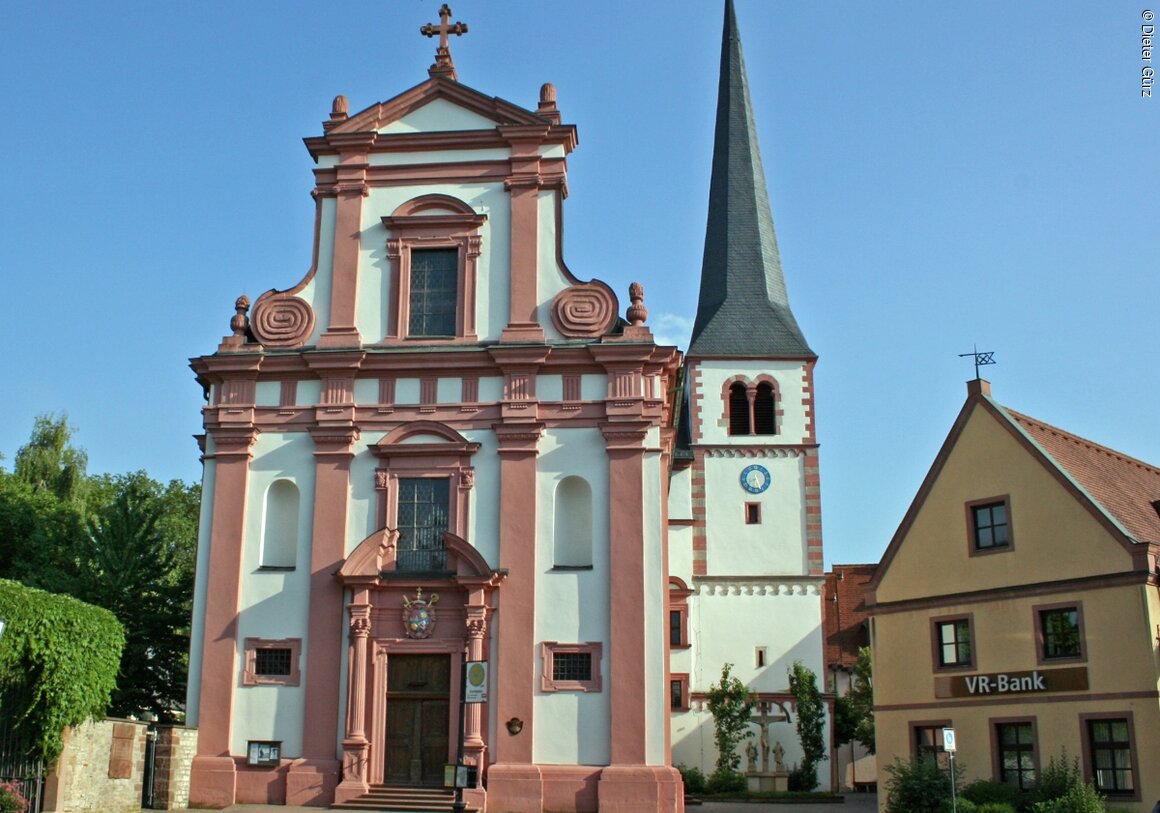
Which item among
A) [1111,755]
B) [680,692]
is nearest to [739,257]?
[680,692]

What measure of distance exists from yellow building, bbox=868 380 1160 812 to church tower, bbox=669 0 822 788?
47.3 feet

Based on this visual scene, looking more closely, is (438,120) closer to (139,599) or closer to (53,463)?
(139,599)

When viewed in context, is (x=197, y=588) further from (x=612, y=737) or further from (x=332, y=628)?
(x=612, y=737)

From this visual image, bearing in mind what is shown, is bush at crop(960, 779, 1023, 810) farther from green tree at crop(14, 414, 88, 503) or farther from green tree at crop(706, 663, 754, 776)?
green tree at crop(14, 414, 88, 503)

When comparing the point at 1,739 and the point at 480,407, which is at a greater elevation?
the point at 480,407

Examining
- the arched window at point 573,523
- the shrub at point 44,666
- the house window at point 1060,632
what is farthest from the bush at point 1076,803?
the shrub at point 44,666

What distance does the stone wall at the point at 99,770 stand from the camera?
21.7 m

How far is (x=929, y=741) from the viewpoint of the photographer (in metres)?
29.1

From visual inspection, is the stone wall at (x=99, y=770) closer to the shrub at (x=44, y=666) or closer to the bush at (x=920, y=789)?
the shrub at (x=44, y=666)

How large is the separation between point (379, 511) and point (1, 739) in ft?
28.6

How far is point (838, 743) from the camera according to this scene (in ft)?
168

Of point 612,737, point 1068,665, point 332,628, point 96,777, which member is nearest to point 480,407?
point 332,628

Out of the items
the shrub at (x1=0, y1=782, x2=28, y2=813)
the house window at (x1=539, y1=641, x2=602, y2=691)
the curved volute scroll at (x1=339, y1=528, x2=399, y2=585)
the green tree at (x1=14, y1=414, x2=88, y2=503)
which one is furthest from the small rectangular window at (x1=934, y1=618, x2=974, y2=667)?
the green tree at (x1=14, y1=414, x2=88, y2=503)

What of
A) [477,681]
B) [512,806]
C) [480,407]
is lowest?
[512,806]
